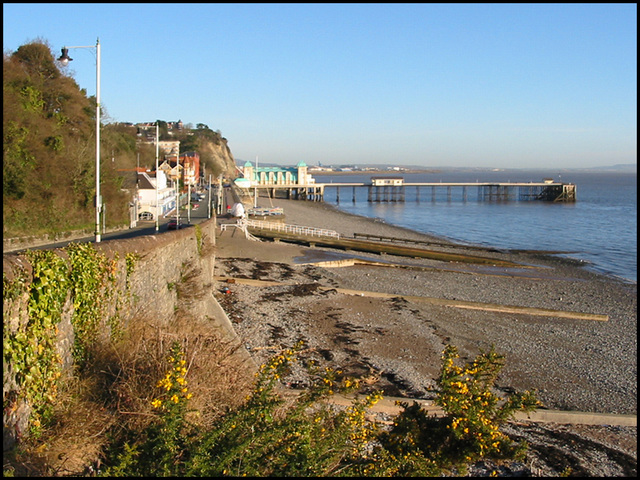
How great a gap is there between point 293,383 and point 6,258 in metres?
7.10

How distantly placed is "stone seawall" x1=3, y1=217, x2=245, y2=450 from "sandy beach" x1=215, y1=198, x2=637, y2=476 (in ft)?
6.47

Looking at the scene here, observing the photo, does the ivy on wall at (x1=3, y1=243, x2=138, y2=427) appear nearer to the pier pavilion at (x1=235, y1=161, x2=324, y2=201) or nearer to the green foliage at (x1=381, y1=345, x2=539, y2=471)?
the green foliage at (x1=381, y1=345, x2=539, y2=471)

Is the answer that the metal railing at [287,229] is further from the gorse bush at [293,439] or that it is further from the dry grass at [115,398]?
the gorse bush at [293,439]

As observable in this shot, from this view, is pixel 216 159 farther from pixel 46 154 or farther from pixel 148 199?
pixel 46 154

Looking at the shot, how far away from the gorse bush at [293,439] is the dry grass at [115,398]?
205 mm

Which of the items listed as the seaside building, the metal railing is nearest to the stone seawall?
the metal railing

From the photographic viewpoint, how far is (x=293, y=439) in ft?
19.5

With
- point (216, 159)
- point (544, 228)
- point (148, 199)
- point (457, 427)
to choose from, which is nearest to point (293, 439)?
point (457, 427)

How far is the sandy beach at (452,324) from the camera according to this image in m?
12.9

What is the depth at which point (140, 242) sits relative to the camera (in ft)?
34.5

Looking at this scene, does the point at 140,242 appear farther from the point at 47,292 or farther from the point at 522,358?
the point at 522,358

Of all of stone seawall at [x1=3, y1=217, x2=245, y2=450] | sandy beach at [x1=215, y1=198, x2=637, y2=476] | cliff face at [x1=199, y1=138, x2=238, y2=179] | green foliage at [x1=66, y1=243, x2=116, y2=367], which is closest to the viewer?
stone seawall at [x1=3, y1=217, x2=245, y2=450]

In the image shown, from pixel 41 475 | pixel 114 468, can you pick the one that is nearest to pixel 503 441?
pixel 114 468

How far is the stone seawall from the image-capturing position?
234 inches
